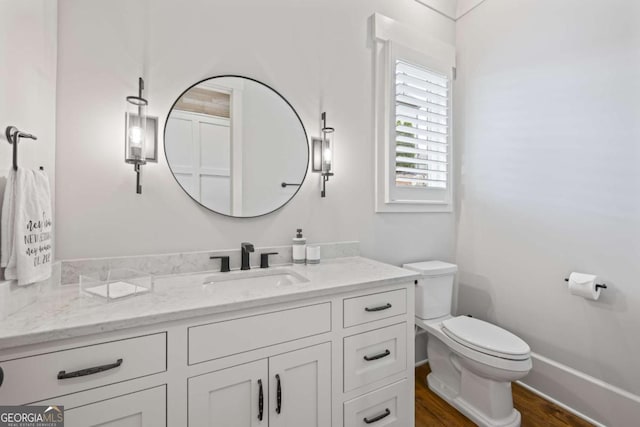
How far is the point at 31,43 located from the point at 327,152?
133 centimetres

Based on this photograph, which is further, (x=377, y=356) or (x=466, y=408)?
(x=466, y=408)

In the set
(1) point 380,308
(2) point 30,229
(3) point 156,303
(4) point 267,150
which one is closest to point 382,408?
(1) point 380,308

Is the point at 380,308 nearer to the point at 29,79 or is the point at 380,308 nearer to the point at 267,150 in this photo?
the point at 267,150

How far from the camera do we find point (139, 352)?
0.86 m

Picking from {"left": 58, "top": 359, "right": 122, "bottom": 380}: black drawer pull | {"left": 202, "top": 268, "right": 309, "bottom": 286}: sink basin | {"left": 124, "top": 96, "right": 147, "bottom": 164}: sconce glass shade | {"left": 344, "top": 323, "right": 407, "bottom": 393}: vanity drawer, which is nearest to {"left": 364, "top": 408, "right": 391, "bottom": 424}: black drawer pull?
{"left": 344, "top": 323, "right": 407, "bottom": 393}: vanity drawer

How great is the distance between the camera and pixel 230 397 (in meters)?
1.00

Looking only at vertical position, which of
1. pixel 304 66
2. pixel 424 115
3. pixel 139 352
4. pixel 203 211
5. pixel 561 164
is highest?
pixel 304 66

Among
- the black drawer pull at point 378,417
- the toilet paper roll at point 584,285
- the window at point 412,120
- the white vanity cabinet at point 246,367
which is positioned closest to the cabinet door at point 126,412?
the white vanity cabinet at point 246,367

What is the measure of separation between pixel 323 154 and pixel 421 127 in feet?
3.12

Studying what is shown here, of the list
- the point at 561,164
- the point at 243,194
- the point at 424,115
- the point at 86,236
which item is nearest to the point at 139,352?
the point at 86,236

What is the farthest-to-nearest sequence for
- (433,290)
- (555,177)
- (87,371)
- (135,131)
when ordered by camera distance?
(433,290)
(555,177)
(135,131)
(87,371)

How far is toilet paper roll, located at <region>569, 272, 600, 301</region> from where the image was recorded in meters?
1.57

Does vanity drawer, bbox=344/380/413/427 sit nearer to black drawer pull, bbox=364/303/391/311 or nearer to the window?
black drawer pull, bbox=364/303/391/311

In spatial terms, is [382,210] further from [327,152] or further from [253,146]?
[253,146]
